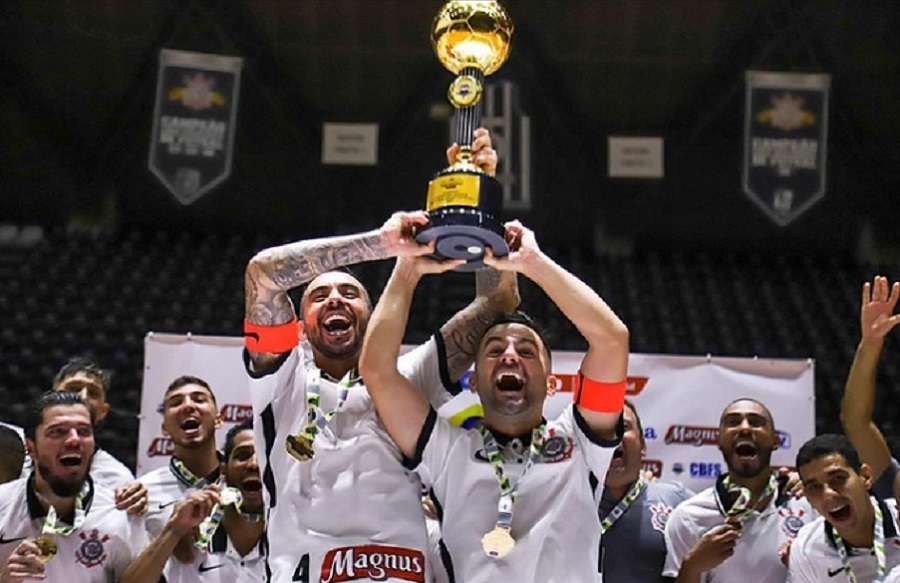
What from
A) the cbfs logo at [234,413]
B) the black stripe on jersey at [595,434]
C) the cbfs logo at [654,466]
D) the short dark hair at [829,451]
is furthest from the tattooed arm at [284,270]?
the cbfs logo at [654,466]

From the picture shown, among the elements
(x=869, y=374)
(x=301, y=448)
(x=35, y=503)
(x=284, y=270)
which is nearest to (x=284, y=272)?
(x=284, y=270)

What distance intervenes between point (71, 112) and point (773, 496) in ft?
35.6

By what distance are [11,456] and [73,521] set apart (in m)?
1.02

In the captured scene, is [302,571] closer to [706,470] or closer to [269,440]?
[269,440]

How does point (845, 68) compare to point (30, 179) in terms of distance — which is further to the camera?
point (30, 179)

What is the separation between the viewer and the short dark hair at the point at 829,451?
3928 mm

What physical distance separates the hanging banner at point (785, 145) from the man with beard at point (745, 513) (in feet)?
22.7

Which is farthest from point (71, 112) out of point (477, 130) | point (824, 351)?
point (477, 130)

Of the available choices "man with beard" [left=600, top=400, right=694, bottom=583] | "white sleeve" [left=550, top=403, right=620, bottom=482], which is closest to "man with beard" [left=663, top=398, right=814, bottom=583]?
"man with beard" [left=600, top=400, right=694, bottom=583]

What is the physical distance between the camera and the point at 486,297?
11.8ft

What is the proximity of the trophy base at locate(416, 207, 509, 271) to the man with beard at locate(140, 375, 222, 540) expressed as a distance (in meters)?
1.73

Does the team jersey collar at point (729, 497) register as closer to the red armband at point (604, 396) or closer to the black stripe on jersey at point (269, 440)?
the red armband at point (604, 396)

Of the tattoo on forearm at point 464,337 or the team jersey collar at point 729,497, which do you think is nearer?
the tattoo on forearm at point 464,337

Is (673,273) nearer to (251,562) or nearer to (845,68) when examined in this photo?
(845,68)
